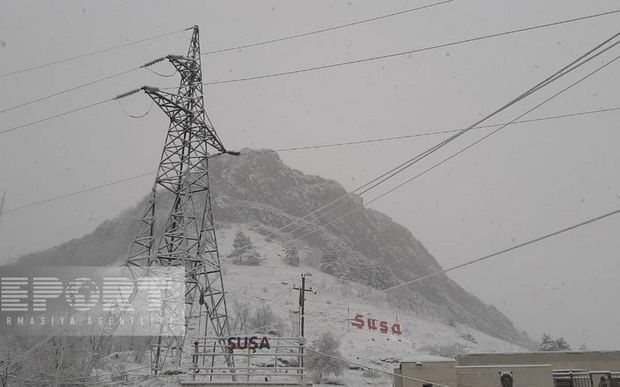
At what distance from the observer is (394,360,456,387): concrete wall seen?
65.1 ft

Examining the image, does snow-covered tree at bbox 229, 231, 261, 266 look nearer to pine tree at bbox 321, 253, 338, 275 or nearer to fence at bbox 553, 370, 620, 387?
pine tree at bbox 321, 253, 338, 275

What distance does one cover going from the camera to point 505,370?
19.6 m

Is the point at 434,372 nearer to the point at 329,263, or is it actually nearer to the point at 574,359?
the point at 574,359

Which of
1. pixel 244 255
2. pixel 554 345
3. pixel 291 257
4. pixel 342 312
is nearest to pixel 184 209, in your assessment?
pixel 554 345

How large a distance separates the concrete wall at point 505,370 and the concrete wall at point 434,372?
2.14 ft

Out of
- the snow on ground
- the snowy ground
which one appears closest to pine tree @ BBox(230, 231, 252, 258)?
the snowy ground

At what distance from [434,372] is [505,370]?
2.86m

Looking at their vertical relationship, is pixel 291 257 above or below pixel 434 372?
above

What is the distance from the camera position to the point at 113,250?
396ft

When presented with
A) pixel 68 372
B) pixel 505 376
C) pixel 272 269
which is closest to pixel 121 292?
pixel 68 372

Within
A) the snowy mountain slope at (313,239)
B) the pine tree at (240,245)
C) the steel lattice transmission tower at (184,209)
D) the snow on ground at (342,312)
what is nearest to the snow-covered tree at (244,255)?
the pine tree at (240,245)

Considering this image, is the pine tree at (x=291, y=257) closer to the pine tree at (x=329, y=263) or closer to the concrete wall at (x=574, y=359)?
the pine tree at (x=329, y=263)

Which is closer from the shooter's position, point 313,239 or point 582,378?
point 582,378

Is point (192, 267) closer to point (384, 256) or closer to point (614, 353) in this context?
point (614, 353)
